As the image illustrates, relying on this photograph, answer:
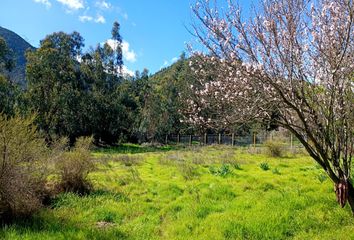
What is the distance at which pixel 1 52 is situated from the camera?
35031mm

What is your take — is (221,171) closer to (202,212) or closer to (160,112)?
(202,212)

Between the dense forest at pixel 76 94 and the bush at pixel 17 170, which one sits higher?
the dense forest at pixel 76 94

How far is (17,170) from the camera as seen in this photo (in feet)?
23.5

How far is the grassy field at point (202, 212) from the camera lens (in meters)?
6.70

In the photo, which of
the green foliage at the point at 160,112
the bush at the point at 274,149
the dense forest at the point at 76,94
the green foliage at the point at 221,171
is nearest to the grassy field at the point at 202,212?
the green foliage at the point at 221,171

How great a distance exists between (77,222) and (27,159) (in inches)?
65.9

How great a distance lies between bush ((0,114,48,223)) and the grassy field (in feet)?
1.18

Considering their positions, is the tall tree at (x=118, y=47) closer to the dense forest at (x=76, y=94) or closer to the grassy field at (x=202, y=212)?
the dense forest at (x=76, y=94)

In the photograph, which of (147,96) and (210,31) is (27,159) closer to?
(210,31)

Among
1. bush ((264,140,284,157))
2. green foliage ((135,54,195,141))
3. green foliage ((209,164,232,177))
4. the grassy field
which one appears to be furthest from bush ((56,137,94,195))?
green foliage ((135,54,195,141))

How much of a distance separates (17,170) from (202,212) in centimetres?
395

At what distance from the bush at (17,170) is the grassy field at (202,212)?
0.36 m

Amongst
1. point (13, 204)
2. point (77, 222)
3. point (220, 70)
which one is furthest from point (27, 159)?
point (220, 70)

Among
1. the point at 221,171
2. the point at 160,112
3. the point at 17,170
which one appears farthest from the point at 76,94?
the point at 17,170
